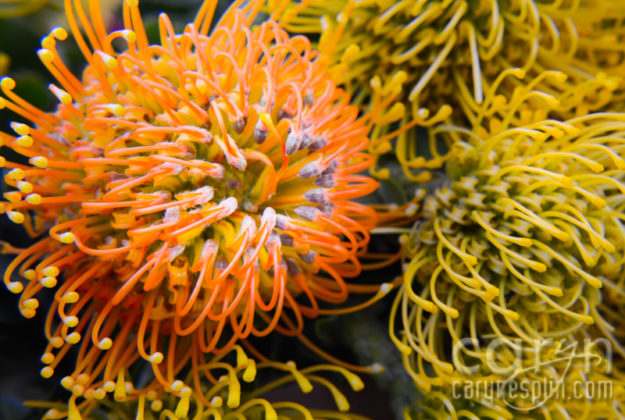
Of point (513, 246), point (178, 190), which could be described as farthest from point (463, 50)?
point (178, 190)

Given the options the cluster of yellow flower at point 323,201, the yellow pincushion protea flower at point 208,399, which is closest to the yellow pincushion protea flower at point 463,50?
the cluster of yellow flower at point 323,201

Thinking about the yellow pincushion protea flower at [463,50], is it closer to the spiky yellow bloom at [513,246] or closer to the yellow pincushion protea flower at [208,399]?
the spiky yellow bloom at [513,246]

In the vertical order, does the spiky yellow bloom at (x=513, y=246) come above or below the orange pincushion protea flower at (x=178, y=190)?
below

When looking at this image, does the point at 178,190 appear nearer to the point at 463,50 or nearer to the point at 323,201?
the point at 323,201

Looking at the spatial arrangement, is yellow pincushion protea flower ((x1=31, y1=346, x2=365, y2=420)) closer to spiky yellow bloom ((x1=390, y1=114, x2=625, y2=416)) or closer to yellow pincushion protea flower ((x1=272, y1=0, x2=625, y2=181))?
spiky yellow bloom ((x1=390, y1=114, x2=625, y2=416))

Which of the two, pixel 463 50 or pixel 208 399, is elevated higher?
pixel 463 50

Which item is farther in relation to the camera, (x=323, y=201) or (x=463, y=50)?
(x=463, y=50)

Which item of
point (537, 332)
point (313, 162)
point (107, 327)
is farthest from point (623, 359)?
point (107, 327)
